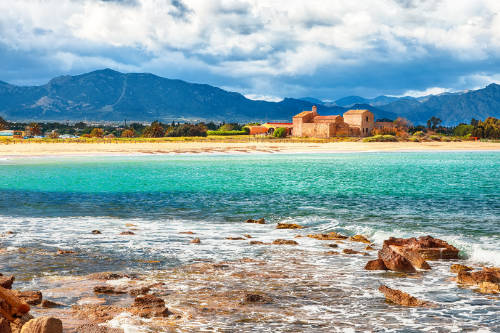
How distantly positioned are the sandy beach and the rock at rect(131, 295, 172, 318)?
74171 millimetres

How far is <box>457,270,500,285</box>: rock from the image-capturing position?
1054 cm

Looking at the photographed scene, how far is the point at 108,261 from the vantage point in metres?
12.7

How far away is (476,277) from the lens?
35.0 ft

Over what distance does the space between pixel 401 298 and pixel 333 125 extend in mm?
118422

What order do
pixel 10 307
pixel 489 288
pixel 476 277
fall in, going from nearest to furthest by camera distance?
pixel 10 307 < pixel 489 288 < pixel 476 277

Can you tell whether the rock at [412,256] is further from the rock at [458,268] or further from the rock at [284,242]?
the rock at [284,242]

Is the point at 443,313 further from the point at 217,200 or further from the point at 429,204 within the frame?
the point at 217,200

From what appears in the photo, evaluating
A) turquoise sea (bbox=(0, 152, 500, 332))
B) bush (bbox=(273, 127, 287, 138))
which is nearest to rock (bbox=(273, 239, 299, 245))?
turquoise sea (bbox=(0, 152, 500, 332))

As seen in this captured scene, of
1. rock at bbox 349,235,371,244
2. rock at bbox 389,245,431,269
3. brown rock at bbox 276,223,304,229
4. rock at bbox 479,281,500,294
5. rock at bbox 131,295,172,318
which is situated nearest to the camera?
rock at bbox 131,295,172,318

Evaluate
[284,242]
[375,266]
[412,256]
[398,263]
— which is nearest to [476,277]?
[398,263]

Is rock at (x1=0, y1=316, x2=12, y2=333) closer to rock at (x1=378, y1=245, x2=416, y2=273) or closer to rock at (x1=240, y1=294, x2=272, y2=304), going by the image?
rock at (x1=240, y1=294, x2=272, y2=304)

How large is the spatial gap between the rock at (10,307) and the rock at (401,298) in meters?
6.50

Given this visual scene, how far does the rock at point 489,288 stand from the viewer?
10.0 m

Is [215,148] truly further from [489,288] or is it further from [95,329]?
[95,329]
